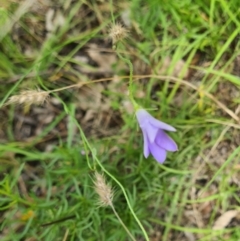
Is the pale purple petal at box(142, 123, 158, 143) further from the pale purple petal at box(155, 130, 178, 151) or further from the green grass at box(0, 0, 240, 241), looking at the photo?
the green grass at box(0, 0, 240, 241)

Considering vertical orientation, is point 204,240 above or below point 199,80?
below

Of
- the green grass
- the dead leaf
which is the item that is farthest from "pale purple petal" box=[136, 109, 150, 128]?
the dead leaf

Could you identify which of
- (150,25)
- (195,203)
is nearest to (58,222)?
(195,203)

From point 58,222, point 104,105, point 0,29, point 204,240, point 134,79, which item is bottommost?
point 204,240

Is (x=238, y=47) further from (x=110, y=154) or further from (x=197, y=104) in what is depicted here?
(x=110, y=154)

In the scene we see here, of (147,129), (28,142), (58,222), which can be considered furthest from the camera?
(28,142)

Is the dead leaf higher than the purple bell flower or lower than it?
lower

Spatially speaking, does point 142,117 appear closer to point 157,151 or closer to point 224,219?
point 157,151
